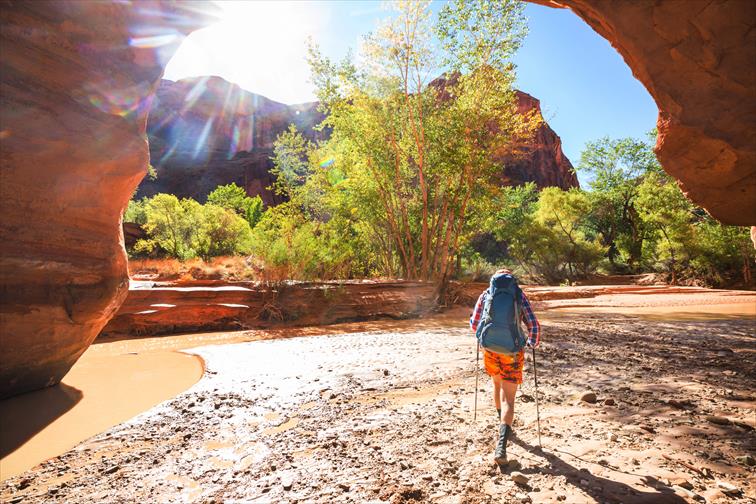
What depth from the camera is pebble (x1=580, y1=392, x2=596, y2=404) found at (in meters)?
3.22

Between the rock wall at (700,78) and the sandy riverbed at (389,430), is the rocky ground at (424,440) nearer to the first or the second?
the sandy riverbed at (389,430)

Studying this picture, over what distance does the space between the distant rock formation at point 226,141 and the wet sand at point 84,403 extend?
44.7m

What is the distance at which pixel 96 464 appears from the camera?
251 centimetres

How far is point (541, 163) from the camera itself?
2079 inches

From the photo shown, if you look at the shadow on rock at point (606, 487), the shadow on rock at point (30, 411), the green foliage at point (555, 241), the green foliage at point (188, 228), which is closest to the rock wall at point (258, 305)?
the shadow on rock at point (30, 411)

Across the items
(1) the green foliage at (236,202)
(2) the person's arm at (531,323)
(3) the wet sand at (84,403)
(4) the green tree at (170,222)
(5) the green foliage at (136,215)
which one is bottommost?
(3) the wet sand at (84,403)

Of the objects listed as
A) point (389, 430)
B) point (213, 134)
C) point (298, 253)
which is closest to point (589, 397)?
point (389, 430)

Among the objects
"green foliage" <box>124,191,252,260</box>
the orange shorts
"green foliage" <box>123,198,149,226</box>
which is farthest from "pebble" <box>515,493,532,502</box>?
"green foliage" <box>123,198,149,226</box>

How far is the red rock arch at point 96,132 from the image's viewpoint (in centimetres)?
340

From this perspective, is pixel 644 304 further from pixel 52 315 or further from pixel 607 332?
pixel 52 315

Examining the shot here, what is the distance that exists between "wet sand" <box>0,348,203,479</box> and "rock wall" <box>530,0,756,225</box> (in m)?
6.23

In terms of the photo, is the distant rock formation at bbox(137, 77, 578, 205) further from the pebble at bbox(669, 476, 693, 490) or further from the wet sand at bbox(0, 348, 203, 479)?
the pebble at bbox(669, 476, 693, 490)

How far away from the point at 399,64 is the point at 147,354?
1031cm

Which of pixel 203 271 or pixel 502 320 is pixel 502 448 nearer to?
pixel 502 320
